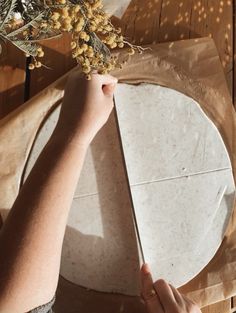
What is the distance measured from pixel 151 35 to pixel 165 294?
0.56m

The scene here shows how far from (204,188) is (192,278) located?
186 mm

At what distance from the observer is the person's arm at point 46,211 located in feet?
2.10

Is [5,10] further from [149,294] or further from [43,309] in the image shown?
[149,294]

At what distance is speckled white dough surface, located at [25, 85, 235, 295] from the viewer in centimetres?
90

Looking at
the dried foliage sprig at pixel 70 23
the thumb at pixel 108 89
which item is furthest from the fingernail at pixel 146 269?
the dried foliage sprig at pixel 70 23

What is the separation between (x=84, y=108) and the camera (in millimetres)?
750

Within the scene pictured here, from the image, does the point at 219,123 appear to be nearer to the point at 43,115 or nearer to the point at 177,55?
the point at 177,55

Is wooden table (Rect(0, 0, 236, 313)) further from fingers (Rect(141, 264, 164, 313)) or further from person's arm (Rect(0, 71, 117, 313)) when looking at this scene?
fingers (Rect(141, 264, 164, 313))

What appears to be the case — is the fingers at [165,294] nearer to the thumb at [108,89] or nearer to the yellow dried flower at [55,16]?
the thumb at [108,89]

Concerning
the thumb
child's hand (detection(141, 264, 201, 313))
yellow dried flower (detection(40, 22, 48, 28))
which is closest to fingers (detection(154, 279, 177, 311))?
child's hand (detection(141, 264, 201, 313))

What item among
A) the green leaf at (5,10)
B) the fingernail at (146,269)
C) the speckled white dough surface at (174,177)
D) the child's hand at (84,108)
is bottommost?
the fingernail at (146,269)

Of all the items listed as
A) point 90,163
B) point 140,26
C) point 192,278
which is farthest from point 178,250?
point 140,26

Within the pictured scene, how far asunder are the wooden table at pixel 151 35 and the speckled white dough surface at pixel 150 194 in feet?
0.35

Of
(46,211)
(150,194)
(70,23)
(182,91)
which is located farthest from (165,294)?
(70,23)
